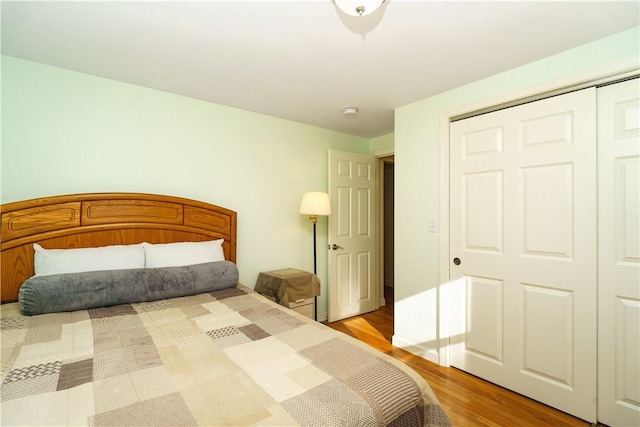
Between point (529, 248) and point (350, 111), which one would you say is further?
point (350, 111)

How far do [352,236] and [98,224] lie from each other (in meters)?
2.57

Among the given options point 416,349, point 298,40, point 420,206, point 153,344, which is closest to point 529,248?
point 420,206

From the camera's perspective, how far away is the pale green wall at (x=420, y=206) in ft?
8.10

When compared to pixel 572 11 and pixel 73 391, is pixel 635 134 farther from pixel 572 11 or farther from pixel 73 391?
pixel 73 391

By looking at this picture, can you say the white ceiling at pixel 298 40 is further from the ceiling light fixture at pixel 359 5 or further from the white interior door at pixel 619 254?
the white interior door at pixel 619 254

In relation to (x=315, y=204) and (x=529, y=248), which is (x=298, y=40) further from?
(x=529, y=248)

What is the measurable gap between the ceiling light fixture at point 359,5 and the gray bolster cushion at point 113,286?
1.85 meters

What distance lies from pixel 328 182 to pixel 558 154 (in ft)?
7.10

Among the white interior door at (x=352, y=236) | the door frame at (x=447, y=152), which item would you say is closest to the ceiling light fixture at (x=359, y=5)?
the door frame at (x=447, y=152)

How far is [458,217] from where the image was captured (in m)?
2.47

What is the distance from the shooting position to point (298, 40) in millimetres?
1779

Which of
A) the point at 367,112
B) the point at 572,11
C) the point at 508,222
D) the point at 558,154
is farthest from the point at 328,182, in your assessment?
the point at 572,11

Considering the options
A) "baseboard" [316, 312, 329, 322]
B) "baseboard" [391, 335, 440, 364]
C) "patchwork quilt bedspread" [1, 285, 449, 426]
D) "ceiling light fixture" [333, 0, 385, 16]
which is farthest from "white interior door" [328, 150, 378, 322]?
"ceiling light fixture" [333, 0, 385, 16]

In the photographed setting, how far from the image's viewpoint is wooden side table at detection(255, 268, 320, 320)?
2.72 meters
